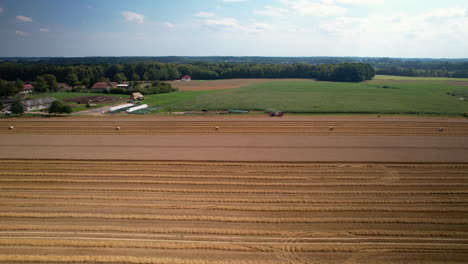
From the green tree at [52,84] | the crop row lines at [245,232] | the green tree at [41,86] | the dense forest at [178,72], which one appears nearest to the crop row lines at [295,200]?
the crop row lines at [245,232]

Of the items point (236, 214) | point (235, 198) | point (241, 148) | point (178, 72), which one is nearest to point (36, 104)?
point (241, 148)

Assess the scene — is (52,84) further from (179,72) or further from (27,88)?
(179,72)

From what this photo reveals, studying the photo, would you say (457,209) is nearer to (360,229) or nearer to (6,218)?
(360,229)

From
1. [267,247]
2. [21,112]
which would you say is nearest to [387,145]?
[267,247]

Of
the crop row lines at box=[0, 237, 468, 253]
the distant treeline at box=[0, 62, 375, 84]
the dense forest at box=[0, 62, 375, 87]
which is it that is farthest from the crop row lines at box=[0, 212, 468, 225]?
the distant treeline at box=[0, 62, 375, 84]

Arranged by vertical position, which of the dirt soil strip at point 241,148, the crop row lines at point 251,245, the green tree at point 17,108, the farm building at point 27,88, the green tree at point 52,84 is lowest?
the crop row lines at point 251,245

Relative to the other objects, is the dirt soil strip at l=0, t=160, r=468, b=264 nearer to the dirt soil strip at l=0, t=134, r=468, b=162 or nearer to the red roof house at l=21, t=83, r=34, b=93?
the dirt soil strip at l=0, t=134, r=468, b=162

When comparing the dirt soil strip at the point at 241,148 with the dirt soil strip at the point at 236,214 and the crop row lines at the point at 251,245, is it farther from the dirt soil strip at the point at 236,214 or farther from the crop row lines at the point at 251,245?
the crop row lines at the point at 251,245
